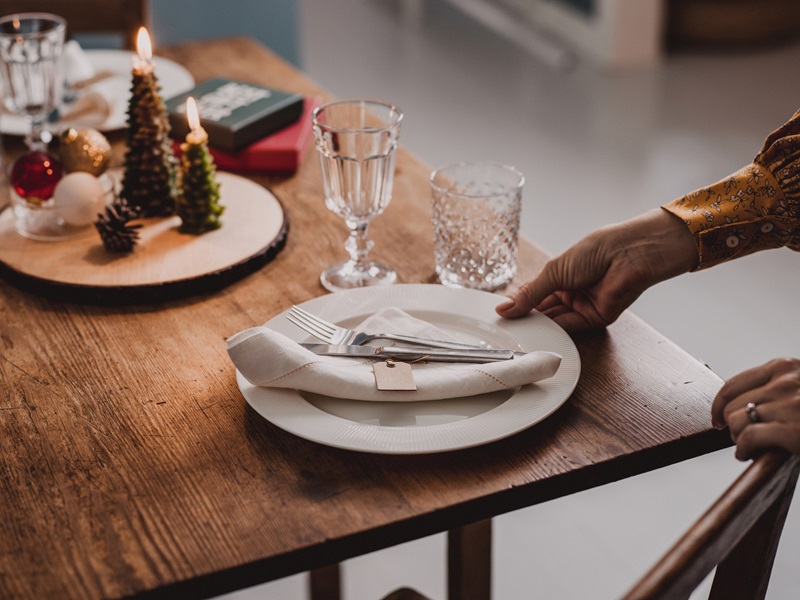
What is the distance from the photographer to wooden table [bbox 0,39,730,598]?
0.71m

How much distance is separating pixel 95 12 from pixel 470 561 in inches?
56.8

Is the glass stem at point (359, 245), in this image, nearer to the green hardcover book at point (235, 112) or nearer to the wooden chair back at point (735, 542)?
the green hardcover book at point (235, 112)

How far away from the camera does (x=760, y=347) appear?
2.26 meters

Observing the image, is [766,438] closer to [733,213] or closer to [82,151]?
[733,213]

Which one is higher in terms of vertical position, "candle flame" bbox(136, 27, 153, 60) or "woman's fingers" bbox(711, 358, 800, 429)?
"candle flame" bbox(136, 27, 153, 60)

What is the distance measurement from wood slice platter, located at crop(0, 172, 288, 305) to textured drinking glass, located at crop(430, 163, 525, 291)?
0.70ft

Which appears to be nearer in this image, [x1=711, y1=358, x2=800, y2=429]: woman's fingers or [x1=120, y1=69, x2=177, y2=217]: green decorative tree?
[x1=711, y1=358, x2=800, y2=429]: woman's fingers

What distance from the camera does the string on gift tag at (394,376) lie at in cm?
84

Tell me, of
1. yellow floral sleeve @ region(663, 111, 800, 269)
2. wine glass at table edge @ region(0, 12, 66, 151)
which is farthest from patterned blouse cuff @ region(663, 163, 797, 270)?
wine glass at table edge @ region(0, 12, 66, 151)

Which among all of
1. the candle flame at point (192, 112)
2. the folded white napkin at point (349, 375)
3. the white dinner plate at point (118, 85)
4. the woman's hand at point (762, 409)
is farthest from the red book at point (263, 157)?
the woman's hand at point (762, 409)

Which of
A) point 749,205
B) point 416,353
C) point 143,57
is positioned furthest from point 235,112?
point 749,205

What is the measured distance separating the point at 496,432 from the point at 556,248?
6.40 ft

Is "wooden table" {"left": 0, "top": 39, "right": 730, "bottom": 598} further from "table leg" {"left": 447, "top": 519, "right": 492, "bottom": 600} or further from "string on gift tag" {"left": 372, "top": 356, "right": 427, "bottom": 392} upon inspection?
"table leg" {"left": 447, "top": 519, "right": 492, "bottom": 600}

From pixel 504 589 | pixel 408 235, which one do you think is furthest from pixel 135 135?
pixel 504 589
